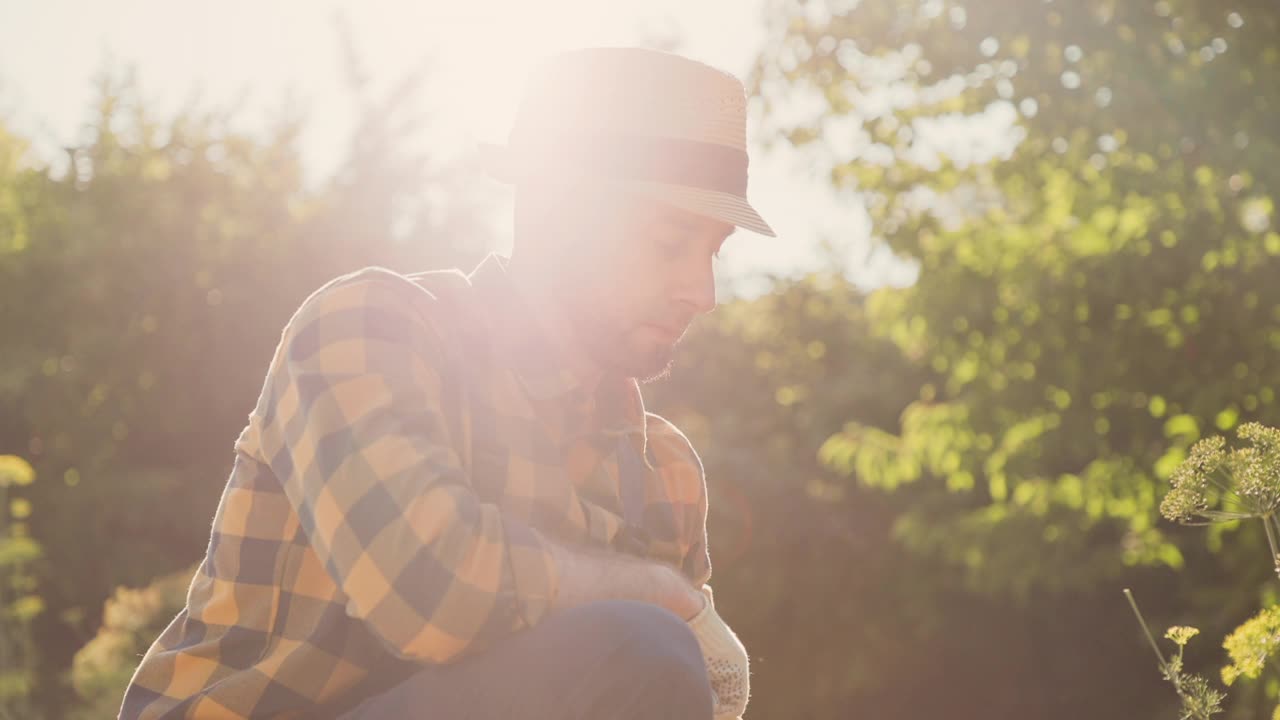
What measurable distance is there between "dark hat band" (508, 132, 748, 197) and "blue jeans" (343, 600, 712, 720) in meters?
0.77

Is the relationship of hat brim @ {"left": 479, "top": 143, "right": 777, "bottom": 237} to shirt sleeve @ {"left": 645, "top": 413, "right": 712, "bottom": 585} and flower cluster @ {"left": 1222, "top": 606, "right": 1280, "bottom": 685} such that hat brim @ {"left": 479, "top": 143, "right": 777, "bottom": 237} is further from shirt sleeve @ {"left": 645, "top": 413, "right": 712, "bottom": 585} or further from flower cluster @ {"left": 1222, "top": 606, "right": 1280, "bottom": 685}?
flower cluster @ {"left": 1222, "top": 606, "right": 1280, "bottom": 685}

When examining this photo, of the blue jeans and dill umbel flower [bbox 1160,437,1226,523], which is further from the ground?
dill umbel flower [bbox 1160,437,1226,523]

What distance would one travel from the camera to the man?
6.19ft

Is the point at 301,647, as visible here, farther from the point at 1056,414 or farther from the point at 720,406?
the point at 720,406

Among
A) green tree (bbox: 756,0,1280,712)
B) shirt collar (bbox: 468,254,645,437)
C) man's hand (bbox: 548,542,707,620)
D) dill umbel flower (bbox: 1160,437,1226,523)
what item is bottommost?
green tree (bbox: 756,0,1280,712)

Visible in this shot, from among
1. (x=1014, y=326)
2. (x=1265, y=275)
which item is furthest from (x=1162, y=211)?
(x=1014, y=326)

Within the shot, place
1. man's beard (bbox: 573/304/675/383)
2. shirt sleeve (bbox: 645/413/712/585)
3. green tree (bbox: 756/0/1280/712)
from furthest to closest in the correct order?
1. green tree (bbox: 756/0/1280/712)
2. shirt sleeve (bbox: 645/413/712/585)
3. man's beard (bbox: 573/304/675/383)

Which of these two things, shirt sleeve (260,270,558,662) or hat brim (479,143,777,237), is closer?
shirt sleeve (260,270,558,662)

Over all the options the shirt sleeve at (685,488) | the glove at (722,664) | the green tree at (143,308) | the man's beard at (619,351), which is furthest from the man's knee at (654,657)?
the green tree at (143,308)

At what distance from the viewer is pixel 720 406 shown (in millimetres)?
15312

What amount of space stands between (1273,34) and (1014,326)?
7.41ft

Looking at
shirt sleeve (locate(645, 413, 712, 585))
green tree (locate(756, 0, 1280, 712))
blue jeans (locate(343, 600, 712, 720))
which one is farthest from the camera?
green tree (locate(756, 0, 1280, 712))

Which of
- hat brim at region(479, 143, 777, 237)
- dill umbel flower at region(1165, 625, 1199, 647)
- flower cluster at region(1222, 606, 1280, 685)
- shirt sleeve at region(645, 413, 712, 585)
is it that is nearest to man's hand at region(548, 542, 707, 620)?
shirt sleeve at region(645, 413, 712, 585)

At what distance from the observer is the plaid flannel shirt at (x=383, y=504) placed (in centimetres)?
189
